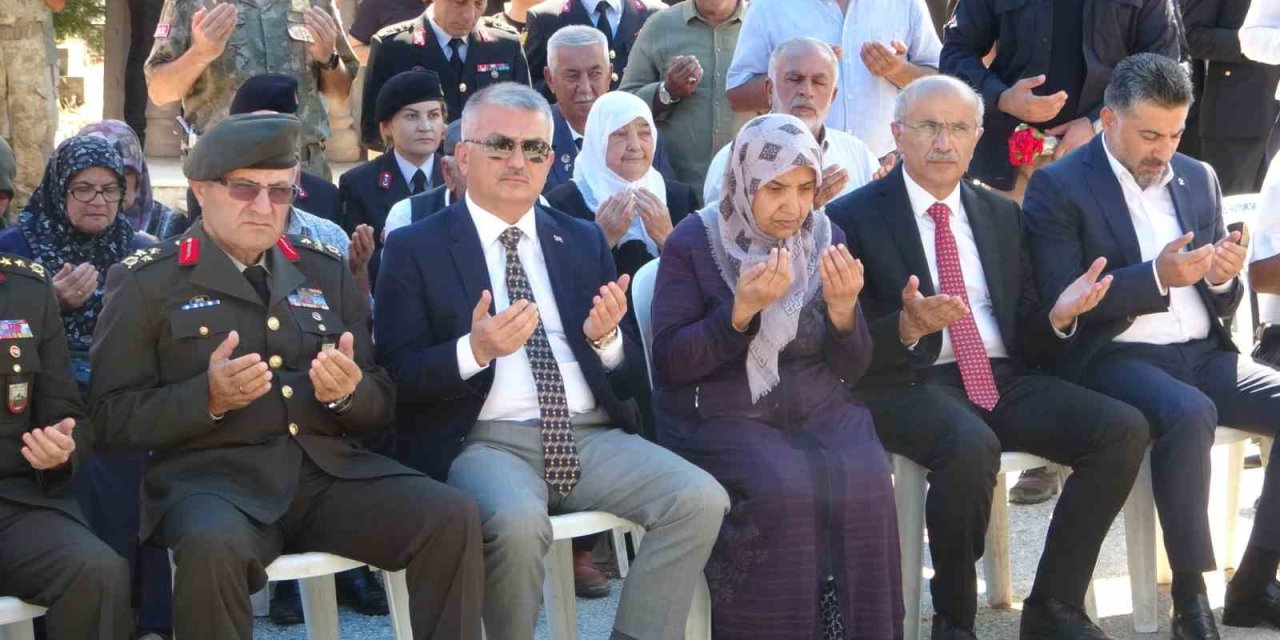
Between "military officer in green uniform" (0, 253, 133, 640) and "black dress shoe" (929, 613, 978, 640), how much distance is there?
220 centimetres

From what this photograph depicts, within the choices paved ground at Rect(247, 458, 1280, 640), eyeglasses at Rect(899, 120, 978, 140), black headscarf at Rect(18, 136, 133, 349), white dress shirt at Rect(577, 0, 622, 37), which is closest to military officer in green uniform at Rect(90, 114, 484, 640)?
black headscarf at Rect(18, 136, 133, 349)

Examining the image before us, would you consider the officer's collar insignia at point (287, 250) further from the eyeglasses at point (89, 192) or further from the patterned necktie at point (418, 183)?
the patterned necktie at point (418, 183)

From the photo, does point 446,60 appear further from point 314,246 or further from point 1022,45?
point 314,246

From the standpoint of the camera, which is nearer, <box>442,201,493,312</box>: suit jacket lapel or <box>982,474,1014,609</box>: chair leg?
<box>442,201,493,312</box>: suit jacket lapel

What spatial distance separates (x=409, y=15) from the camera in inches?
319

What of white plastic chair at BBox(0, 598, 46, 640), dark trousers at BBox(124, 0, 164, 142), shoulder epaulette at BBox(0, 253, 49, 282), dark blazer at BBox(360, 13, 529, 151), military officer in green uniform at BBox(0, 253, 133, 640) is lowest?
white plastic chair at BBox(0, 598, 46, 640)

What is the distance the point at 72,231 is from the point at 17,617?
1593 millimetres

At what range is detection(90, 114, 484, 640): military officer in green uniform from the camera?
13.4 ft

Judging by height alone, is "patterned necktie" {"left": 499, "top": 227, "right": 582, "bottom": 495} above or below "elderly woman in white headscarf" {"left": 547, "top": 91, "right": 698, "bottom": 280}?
below

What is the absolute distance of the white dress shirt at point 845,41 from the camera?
6.91m

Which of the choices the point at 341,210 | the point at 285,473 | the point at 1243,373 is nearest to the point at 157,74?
the point at 341,210

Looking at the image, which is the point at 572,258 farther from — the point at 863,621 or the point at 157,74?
the point at 157,74

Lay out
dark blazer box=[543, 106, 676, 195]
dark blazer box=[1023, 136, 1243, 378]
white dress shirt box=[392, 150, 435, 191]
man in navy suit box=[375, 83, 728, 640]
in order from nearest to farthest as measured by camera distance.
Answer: man in navy suit box=[375, 83, 728, 640]
dark blazer box=[1023, 136, 1243, 378]
white dress shirt box=[392, 150, 435, 191]
dark blazer box=[543, 106, 676, 195]

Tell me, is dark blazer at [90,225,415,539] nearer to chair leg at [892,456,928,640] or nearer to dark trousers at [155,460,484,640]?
dark trousers at [155,460,484,640]
